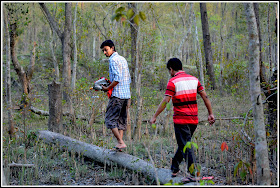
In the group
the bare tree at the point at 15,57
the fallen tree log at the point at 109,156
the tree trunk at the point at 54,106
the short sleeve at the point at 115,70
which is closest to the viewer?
the fallen tree log at the point at 109,156

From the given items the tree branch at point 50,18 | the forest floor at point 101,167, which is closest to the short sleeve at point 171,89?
the forest floor at point 101,167

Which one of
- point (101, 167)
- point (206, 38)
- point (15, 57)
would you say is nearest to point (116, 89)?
point (101, 167)

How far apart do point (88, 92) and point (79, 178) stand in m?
3.63

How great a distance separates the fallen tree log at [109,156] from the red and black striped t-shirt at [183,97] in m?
0.85

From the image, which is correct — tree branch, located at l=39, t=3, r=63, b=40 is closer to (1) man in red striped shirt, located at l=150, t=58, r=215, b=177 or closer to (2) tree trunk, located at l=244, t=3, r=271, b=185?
(1) man in red striped shirt, located at l=150, t=58, r=215, b=177

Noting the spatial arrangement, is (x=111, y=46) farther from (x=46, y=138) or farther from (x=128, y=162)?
(x=46, y=138)

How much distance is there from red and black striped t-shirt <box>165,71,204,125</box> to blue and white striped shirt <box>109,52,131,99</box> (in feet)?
3.76

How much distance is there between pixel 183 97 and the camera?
148 inches

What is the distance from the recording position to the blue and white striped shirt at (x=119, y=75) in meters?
4.62

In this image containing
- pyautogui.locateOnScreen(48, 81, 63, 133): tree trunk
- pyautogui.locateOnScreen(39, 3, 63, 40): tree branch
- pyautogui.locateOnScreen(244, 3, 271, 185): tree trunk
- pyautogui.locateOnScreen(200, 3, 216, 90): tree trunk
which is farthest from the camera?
pyautogui.locateOnScreen(200, 3, 216, 90): tree trunk

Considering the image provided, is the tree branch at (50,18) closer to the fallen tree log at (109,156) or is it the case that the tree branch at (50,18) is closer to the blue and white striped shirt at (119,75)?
the fallen tree log at (109,156)

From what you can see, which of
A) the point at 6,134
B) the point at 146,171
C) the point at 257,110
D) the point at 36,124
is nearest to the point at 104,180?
the point at 146,171

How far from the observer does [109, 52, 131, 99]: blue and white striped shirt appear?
4621 millimetres

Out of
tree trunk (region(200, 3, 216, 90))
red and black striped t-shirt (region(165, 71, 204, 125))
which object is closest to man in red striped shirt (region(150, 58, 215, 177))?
red and black striped t-shirt (region(165, 71, 204, 125))
